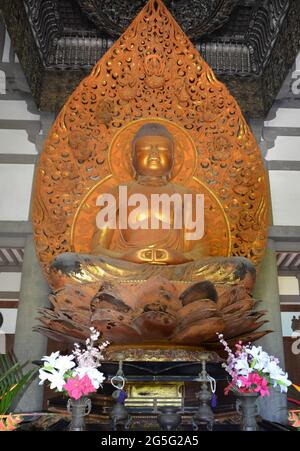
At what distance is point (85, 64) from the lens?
537 centimetres

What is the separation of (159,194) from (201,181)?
441mm

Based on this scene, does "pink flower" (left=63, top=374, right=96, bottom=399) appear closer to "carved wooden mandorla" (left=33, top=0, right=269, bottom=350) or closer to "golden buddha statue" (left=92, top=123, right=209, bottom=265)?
"golden buddha statue" (left=92, top=123, right=209, bottom=265)

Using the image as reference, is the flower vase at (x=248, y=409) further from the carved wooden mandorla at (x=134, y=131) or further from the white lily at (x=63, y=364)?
the carved wooden mandorla at (x=134, y=131)

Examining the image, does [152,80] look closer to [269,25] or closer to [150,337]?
[269,25]

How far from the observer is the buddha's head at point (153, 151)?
4.17 m

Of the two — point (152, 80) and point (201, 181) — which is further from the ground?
point (152, 80)

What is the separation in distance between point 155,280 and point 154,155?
1.65 m

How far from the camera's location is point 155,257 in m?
3.46

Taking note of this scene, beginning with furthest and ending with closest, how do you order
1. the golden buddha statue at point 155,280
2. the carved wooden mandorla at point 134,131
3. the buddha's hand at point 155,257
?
the carved wooden mandorla at point 134,131, the buddha's hand at point 155,257, the golden buddha statue at point 155,280

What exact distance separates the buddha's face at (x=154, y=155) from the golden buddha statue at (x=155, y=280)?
0.05 meters

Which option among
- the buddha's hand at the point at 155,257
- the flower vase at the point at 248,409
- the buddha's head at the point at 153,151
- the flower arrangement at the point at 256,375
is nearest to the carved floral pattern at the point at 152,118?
the buddha's head at the point at 153,151

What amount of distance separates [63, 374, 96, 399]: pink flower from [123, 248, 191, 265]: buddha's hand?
1514mm
